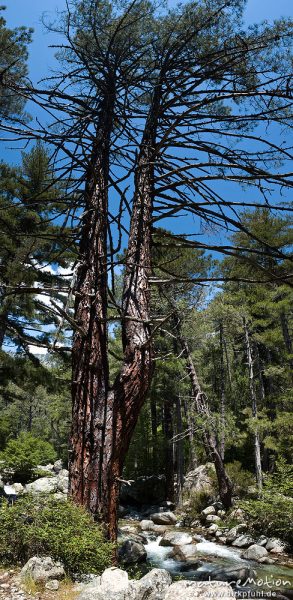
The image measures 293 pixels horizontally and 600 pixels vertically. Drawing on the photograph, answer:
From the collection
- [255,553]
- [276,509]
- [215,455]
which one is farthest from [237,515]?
[255,553]

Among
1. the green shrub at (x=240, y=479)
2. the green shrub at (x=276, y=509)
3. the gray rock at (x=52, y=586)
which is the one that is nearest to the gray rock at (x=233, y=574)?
the green shrub at (x=276, y=509)

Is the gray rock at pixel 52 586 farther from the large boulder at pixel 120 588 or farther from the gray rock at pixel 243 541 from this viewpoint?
the gray rock at pixel 243 541

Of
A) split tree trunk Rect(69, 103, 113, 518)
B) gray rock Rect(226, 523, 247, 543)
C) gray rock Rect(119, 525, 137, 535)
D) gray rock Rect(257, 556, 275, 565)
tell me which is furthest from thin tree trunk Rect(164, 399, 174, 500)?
split tree trunk Rect(69, 103, 113, 518)

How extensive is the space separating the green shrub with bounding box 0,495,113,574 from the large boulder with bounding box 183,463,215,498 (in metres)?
15.8

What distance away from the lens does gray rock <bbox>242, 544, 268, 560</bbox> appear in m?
10.2

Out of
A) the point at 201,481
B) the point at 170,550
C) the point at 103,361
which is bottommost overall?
the point at 170,550

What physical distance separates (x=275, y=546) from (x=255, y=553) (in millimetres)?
1073

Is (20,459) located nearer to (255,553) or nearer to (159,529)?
(159,529)

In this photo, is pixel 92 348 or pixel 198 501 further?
pixel 198 501

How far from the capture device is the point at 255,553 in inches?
407

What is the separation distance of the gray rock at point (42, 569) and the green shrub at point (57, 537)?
0.13 meters

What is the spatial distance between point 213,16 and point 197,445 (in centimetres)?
2468

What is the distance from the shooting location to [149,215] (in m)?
4.33

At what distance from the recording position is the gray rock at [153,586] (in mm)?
3088
